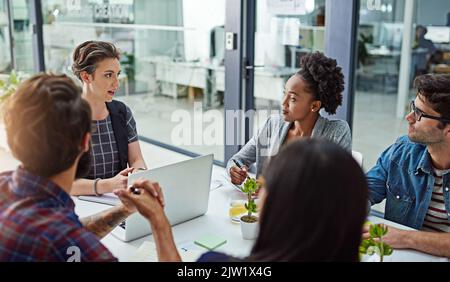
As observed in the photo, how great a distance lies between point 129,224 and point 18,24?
4812 mm

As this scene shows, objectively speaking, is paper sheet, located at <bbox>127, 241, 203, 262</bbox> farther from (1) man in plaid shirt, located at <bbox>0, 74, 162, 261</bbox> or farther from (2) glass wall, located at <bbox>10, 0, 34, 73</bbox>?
(2) glass wall, located at <bbox>10, 0, 34, 73</bbox>

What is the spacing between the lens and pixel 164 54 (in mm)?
4781

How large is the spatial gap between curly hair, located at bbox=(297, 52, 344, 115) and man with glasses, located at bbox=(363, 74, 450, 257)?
0.45m

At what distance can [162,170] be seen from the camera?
66.3 inches

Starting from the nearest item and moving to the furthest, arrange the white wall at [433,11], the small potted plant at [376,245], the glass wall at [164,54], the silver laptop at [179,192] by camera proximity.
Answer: the small potted plant at [376,245] < the silver laptop at [179,192] < the white wall at [433,11] < the glass wall at [164,54]

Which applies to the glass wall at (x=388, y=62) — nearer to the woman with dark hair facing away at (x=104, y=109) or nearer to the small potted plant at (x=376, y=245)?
the woman with dark hair facing away at (x=104, y=109)

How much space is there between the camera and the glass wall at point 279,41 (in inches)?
136

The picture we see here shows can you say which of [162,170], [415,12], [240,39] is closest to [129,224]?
[162,170]

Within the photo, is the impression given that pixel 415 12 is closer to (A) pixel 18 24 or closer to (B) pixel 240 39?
(B) pixel 240 39

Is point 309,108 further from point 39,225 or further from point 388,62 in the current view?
point 388,62

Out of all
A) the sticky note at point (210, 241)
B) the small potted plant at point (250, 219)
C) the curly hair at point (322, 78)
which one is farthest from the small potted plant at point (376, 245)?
the curly hair at point (322, 78)

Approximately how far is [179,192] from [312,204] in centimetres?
95

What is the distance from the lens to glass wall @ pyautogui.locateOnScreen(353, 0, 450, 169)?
13.7 ft

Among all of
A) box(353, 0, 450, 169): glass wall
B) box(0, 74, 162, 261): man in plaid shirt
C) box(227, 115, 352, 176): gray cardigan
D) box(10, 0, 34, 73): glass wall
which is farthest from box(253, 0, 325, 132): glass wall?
box(10, 0, 34, 73): glass wall
